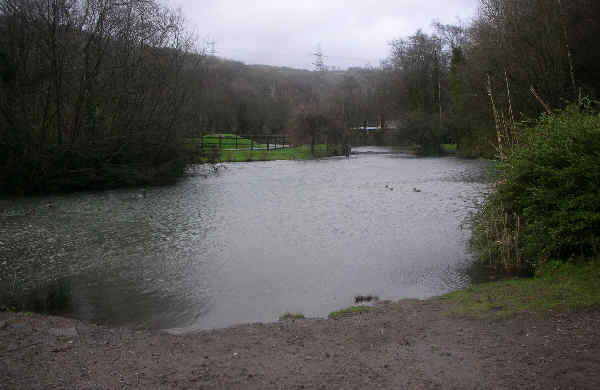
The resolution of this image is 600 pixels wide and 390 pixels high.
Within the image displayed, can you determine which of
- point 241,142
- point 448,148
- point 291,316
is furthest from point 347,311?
point 448,148

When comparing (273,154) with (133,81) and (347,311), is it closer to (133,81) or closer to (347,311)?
(133,81)

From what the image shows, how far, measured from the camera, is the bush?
24.7 feet

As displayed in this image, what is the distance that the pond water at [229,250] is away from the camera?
8.13 m

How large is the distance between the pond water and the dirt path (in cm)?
131

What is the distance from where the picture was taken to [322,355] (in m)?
5.14

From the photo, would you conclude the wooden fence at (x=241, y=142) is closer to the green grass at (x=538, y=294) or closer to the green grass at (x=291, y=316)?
the green grass at (x=291, y=316)

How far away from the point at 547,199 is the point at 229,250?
658 centimetres

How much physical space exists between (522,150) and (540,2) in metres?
8.65

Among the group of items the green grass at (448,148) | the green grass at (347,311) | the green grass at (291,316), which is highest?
the green grass at (448,148)

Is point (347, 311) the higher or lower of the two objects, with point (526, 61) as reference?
lower

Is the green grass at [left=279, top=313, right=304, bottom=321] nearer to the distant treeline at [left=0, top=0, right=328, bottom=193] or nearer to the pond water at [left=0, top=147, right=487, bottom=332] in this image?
the pond water at [left=0, top=147, right=487, bottom=332]

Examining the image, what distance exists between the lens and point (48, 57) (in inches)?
774

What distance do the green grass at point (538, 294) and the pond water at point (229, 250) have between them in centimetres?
117

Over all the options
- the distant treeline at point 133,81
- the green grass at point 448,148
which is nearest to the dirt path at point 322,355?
the distant treeline at point 133,81
